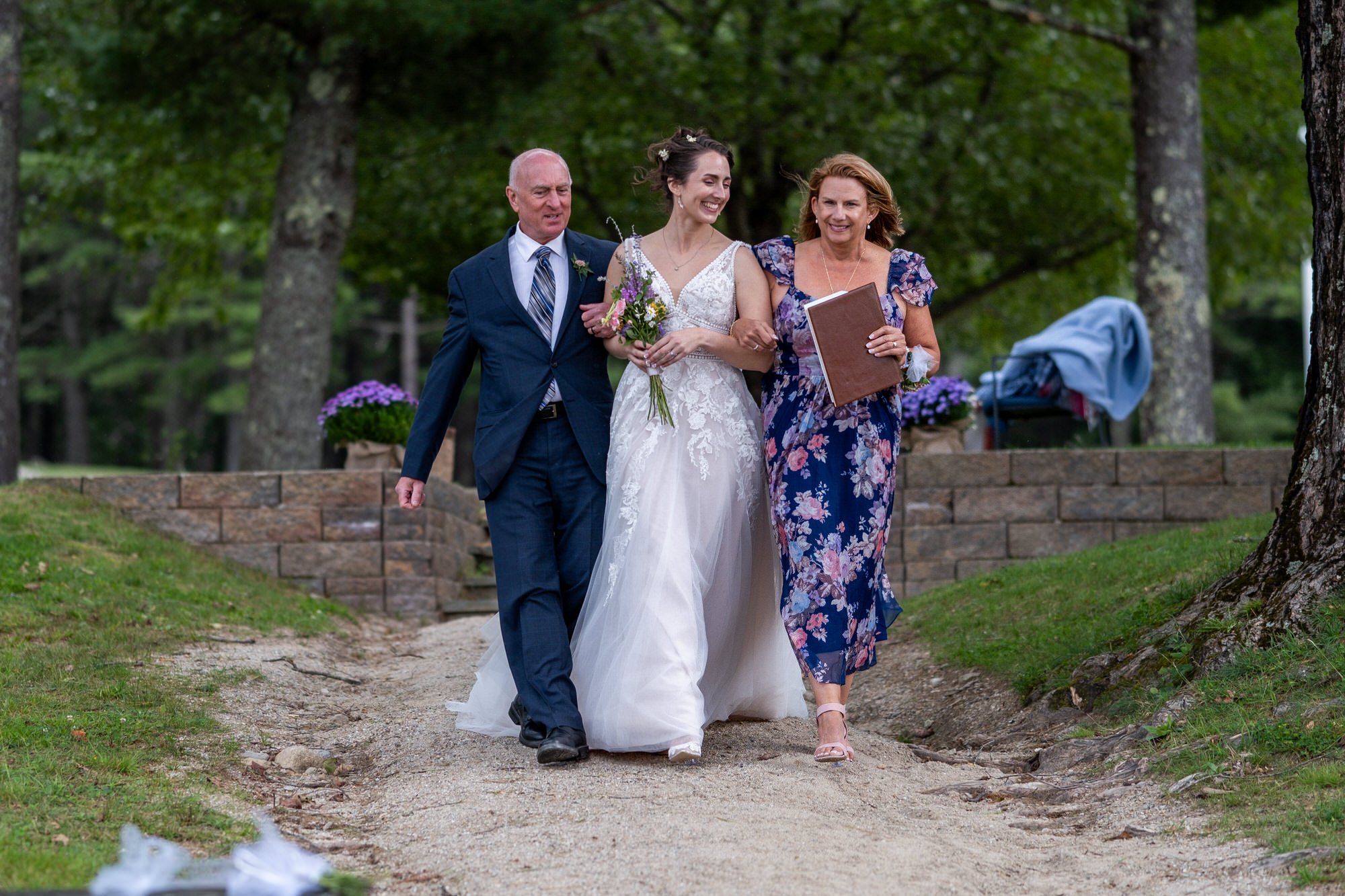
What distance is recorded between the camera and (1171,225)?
1288 cm

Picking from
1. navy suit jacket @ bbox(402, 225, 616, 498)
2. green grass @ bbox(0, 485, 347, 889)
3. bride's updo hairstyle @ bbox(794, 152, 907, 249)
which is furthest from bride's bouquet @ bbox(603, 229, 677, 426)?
green grass @ bbox(0, 485, 347, 889)

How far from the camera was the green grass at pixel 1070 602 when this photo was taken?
635 centimetres

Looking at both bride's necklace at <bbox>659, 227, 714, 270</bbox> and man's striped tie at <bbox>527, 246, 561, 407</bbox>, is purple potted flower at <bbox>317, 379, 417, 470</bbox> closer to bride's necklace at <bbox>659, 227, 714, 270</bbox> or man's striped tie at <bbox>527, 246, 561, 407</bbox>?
man's striped tie at <bbox>527, 246, 561, 407</bbox>

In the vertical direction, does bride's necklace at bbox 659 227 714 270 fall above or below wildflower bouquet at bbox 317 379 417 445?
above

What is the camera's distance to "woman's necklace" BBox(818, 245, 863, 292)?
5.40m

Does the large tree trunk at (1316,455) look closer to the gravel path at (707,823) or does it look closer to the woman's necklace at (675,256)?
the gravel path at (707,823)

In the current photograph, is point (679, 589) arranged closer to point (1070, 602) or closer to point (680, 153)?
point (680, 153)

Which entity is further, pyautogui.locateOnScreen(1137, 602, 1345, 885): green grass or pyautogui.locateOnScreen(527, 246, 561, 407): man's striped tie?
pyautogui.locateOnScreen(527, 246, 561, 407): man's striped tie

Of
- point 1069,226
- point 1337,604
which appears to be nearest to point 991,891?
point 1337,604

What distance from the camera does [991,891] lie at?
3.80m

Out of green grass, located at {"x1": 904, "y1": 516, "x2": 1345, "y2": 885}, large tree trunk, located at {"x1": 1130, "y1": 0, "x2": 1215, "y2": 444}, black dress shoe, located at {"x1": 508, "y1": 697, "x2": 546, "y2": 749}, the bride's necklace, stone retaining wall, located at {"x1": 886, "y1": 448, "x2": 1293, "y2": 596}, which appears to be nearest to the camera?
green grass, located at {"x1": 904, "y1": 516, "x2": 1345, "y2": 885}

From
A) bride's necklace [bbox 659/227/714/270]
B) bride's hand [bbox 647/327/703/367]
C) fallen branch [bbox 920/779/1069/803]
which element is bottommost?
fallen branch [bbox 920/779/1069/803]

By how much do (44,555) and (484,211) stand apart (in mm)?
9861

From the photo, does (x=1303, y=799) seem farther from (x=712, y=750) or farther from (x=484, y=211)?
(x=484, y=211)
